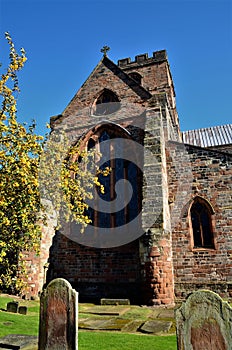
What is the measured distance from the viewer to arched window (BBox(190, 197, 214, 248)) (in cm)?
1263

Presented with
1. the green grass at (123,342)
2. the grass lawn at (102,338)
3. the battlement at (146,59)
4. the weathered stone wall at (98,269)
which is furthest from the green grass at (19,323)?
the battlement at (146,59)

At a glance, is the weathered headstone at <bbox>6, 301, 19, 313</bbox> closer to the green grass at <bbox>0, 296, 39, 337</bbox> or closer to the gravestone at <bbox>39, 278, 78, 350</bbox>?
the green grass at <bbox>0, 296, 39, 337</bbox>

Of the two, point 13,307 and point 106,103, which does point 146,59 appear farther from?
point 13,307

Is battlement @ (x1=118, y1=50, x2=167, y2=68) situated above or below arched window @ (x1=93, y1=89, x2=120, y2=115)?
above

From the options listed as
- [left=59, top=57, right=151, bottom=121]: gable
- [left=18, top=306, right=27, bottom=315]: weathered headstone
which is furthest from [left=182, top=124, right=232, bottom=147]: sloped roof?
[left=18, top=306, right=27, bottom=315]: weathered headstone

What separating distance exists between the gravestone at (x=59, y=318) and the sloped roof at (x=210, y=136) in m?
20.1

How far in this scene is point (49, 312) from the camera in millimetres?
4863

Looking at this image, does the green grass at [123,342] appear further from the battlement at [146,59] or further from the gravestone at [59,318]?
the battlement at [146,59]

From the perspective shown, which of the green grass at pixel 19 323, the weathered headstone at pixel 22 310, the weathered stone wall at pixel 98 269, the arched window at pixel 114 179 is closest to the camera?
the green grass at pixel 19 323

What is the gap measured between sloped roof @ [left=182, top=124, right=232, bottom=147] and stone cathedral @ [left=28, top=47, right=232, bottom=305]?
32.8ft

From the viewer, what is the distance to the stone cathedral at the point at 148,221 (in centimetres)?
1139

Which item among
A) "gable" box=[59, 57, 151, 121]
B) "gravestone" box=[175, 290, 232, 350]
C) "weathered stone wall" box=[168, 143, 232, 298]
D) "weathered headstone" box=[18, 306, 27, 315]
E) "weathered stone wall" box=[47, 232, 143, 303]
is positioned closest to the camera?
"gravestone" box=[175, 290, 232, 350]

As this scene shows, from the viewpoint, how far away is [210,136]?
24.4 m

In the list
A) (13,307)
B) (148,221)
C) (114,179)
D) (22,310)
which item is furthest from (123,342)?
(114,179)
